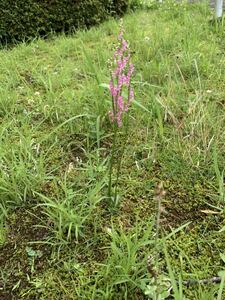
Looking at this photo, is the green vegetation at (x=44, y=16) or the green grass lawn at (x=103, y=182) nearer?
the green grass lawn at (x=103, y=182)

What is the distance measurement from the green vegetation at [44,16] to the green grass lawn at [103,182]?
1023mm

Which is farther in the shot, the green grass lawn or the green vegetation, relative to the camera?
the green vegetation

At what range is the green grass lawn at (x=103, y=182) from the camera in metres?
1.68

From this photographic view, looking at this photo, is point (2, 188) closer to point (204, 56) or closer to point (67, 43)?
point (204, 56)

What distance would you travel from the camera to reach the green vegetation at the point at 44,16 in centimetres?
409

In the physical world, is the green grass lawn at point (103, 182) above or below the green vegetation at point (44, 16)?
below

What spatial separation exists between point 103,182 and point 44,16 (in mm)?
2775

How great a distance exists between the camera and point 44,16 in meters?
4.23

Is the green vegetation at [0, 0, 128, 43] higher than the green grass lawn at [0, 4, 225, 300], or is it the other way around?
the green vegetation at [0, 0, 128, 43]

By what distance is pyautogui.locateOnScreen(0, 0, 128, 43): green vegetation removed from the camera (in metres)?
4.09

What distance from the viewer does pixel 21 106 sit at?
282 cm

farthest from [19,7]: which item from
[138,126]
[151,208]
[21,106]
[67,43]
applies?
[151,208]

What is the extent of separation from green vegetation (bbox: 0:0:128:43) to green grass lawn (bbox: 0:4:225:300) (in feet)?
3.36

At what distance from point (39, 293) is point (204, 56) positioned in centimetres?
228
